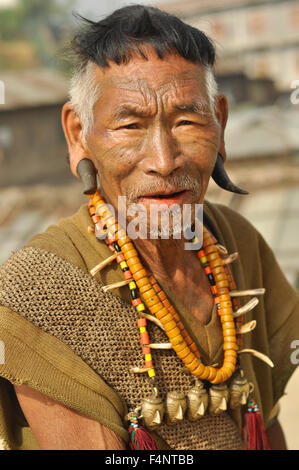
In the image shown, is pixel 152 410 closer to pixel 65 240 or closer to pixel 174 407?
pixel 174 407

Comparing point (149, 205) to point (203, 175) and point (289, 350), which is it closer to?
point (203, 175)

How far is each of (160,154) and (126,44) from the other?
1.09 ft

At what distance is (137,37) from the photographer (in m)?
1.58

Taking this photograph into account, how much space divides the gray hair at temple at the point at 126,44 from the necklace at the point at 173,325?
342mm

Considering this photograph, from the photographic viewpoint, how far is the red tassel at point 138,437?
1604 millimetres

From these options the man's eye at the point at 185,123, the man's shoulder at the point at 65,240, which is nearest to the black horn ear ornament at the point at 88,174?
the man's shoulder at the point at 65,240

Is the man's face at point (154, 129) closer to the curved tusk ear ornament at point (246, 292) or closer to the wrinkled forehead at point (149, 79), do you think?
the wrinkled forehead at point (149, 79)

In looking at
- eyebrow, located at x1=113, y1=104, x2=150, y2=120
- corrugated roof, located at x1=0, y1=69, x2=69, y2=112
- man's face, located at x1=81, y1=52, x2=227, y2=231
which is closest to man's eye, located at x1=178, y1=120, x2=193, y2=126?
man's face, located at x1=81, y1=52, x2=227, y2=231

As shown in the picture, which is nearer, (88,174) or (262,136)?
(88,174)

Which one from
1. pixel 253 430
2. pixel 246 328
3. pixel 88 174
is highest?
pixel 88 174

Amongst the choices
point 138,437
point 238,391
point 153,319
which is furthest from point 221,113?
point 138,437

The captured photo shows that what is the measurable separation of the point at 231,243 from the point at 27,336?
0.91 meters

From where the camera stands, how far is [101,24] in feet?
5.45

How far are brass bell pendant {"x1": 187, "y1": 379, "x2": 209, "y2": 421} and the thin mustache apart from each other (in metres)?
0.63
